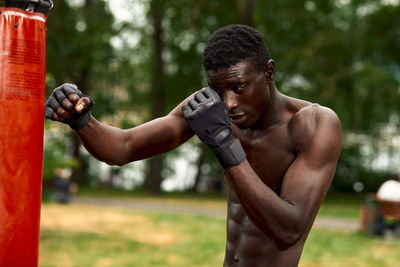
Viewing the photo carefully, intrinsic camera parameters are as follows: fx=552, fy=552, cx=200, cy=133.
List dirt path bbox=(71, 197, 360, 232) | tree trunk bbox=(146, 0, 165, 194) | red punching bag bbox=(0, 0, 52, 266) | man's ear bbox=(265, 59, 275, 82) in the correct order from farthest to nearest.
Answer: tree trunk bbox=(146, 0, 165, 194) < dirt path bbox=(71, 197, 360, 232) < man's ear bbox=(265, 59, 275, 82) < red punching bag bbox=(0, 0, 52, 266)

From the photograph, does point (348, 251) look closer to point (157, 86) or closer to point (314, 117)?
point (314, 117)

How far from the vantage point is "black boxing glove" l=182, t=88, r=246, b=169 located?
7.73 feet

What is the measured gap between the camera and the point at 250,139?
2.99 meters

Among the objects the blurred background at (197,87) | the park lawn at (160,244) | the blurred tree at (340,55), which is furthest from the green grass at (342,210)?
the park lawn at (160,244)

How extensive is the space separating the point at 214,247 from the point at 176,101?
15.6 meters

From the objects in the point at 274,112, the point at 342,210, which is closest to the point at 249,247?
the point at 274,112

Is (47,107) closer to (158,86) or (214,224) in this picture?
(214,224)

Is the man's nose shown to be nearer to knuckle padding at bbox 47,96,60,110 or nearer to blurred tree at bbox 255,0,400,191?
knuckle padding at bbox 47,96,60,110

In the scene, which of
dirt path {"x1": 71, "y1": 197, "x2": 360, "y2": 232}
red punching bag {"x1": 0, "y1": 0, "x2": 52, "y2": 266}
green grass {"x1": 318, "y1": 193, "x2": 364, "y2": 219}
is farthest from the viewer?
green grass {"x1": 318, "y1": 193, "x2": 364, "y2": 219}

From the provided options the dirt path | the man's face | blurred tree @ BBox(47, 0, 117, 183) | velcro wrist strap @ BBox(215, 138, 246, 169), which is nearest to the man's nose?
the man's face

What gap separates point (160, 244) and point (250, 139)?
7971 mm

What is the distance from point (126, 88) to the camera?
3053 centimetres

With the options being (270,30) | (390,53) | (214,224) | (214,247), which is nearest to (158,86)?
(270,30)

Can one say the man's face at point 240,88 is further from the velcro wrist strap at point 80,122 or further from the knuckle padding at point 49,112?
the knuckle padding at point 49,112
